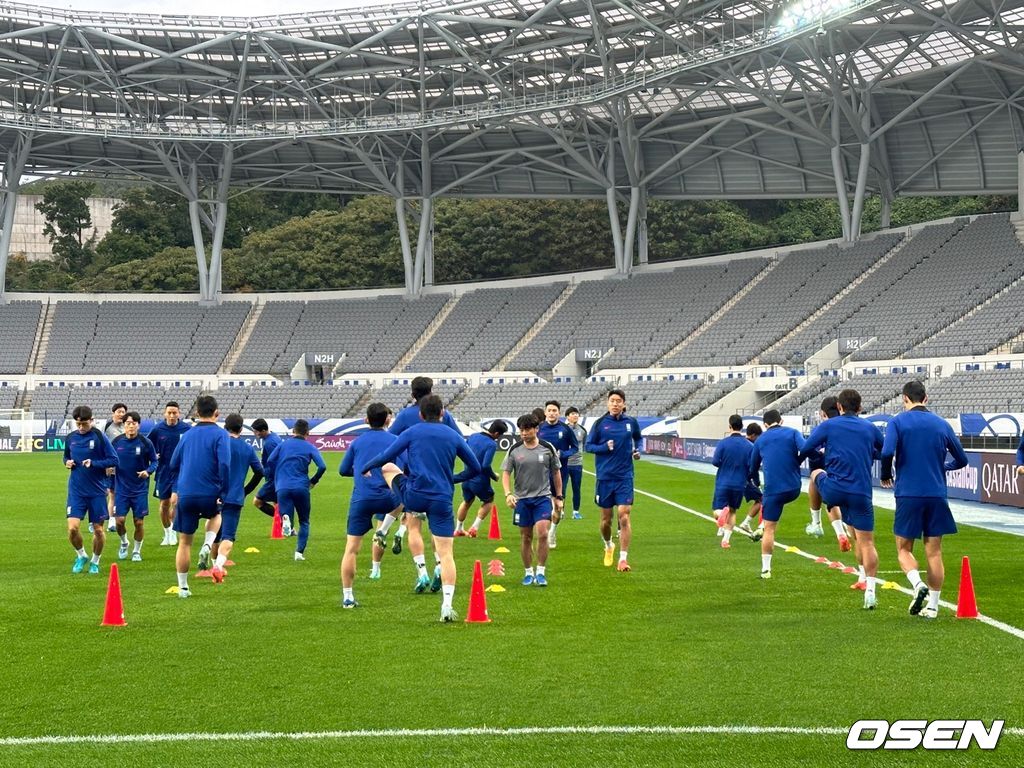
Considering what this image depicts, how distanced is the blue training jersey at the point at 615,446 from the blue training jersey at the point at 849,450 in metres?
3.41

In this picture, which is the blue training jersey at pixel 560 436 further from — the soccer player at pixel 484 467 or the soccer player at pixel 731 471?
the soccer player at pixel 731 471

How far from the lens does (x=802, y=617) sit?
468 inches

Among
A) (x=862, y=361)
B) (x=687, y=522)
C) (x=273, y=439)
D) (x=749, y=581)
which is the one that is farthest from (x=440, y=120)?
(x=749, y=581)

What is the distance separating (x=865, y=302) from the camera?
194 ft

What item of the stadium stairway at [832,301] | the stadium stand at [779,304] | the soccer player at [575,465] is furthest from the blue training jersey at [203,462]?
the stadium stand at [779,304]

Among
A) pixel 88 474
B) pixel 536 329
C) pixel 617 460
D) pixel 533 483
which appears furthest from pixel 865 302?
pixel 88 474

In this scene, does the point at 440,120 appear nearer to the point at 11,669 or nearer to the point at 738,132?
the point at 738,132

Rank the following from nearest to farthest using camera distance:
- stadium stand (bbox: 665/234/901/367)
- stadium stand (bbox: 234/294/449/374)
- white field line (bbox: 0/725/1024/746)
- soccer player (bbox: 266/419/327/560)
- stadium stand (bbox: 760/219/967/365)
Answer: white field line (bbox: 0/725/1024/746) → soccer player (bbox: 266/419/327/560) → stadium stand (bbox: 760/219/967/365) → stadium stand (bbox: 665/234/901/367) → stadium stand (bbox: 234/294/449/374)

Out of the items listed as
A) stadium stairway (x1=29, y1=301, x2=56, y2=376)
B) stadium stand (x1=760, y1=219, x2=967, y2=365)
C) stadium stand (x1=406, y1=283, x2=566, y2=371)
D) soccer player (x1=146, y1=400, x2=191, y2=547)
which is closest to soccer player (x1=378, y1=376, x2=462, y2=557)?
soccer player (x1=146, y1=400, x2=191, y2=547)

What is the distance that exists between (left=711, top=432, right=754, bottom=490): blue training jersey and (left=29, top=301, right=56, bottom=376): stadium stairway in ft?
196

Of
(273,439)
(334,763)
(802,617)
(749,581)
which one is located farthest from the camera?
(273,439)

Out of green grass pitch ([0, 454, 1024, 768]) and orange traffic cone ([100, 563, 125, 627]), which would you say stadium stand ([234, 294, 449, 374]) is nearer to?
green grass pitch ([0, 454, 1024, 768])

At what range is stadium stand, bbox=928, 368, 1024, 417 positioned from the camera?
43.0 metres

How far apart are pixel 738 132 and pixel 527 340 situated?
15.0m
